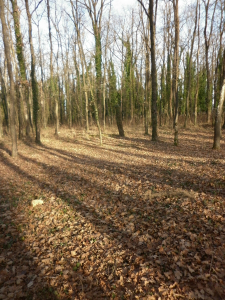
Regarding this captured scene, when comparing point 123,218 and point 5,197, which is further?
point 5,197

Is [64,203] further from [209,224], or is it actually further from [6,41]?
[6,41]

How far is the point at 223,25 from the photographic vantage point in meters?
18.8

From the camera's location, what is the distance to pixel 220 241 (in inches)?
146

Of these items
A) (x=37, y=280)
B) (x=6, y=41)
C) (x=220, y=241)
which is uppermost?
(x=6, y=41)

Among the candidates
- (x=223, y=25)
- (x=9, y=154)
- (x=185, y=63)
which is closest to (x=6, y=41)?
(x=9, y=154)

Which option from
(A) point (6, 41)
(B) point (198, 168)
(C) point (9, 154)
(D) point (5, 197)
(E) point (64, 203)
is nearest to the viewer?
(E) point (64, 203)

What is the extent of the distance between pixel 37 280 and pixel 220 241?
11.4 feet

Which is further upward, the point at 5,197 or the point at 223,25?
A: the point at 223,25

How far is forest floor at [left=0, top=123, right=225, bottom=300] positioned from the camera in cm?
310

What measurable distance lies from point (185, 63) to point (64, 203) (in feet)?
93.9

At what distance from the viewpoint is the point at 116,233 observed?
14.7 feet

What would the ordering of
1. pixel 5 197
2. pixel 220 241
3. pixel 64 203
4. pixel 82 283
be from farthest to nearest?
pixel 5 197, pixel 64 203, pixel 220 241, pixel 82 283

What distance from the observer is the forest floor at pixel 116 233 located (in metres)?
3.10

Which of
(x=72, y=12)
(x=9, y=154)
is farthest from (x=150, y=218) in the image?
(x=72, y=12)
